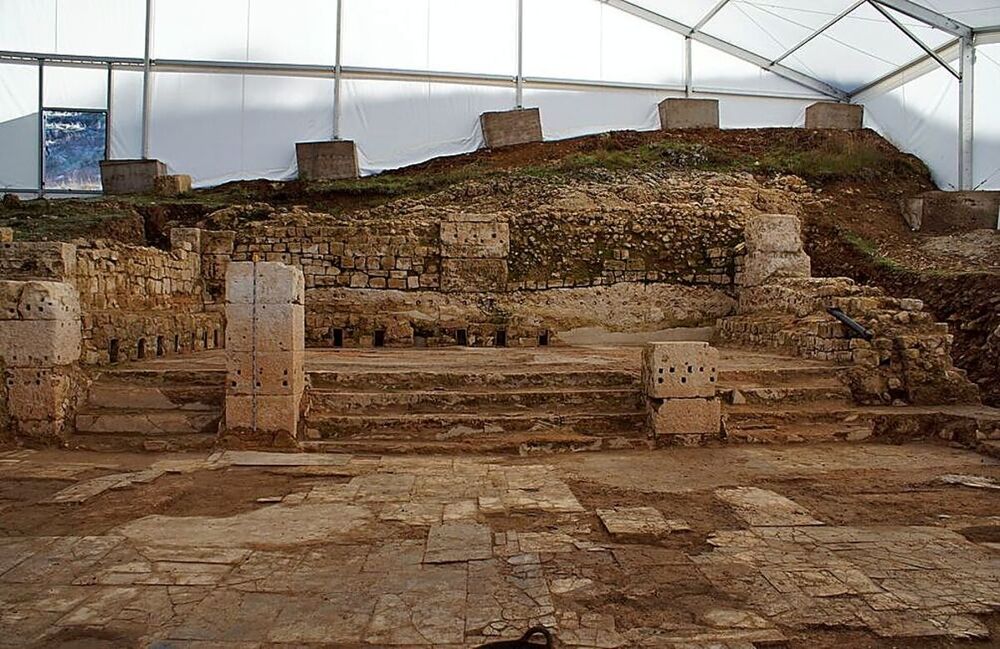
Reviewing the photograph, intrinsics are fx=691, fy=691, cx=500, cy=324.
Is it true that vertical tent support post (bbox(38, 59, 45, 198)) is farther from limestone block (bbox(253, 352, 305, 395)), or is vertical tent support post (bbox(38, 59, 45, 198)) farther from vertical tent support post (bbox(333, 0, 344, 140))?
limestone block (bbox(253, 352, 305, 395))

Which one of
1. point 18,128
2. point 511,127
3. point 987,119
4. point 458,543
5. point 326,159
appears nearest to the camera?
point 458,543

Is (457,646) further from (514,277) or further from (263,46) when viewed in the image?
(263,46)

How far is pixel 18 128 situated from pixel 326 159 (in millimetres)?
9036

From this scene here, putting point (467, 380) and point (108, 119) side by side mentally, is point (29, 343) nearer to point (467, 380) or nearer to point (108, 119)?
point (467, 380)

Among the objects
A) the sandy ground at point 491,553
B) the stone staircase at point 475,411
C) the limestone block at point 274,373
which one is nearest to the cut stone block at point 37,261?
the sandy ground at point 491,553

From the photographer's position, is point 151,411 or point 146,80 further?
point 146,80

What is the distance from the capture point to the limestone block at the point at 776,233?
12594 millimetres

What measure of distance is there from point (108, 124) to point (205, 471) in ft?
62.6

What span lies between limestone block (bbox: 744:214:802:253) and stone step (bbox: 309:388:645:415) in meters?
6.54

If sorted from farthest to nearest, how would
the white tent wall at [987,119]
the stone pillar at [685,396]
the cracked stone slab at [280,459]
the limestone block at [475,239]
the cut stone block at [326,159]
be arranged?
the cut stone block at [326,159] < the white tent wall at [987,119] < the limestone block at [475,239] < the stone pillar at [685,396] < the cracked stone slab at [280,459]

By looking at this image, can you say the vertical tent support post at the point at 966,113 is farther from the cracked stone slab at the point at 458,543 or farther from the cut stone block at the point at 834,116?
the cracked stone slab at the point at 458,543

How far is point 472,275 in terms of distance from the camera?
13.7m

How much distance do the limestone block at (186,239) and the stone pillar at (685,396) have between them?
9.74 meters

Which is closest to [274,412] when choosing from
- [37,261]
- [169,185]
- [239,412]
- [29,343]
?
[239,412]
